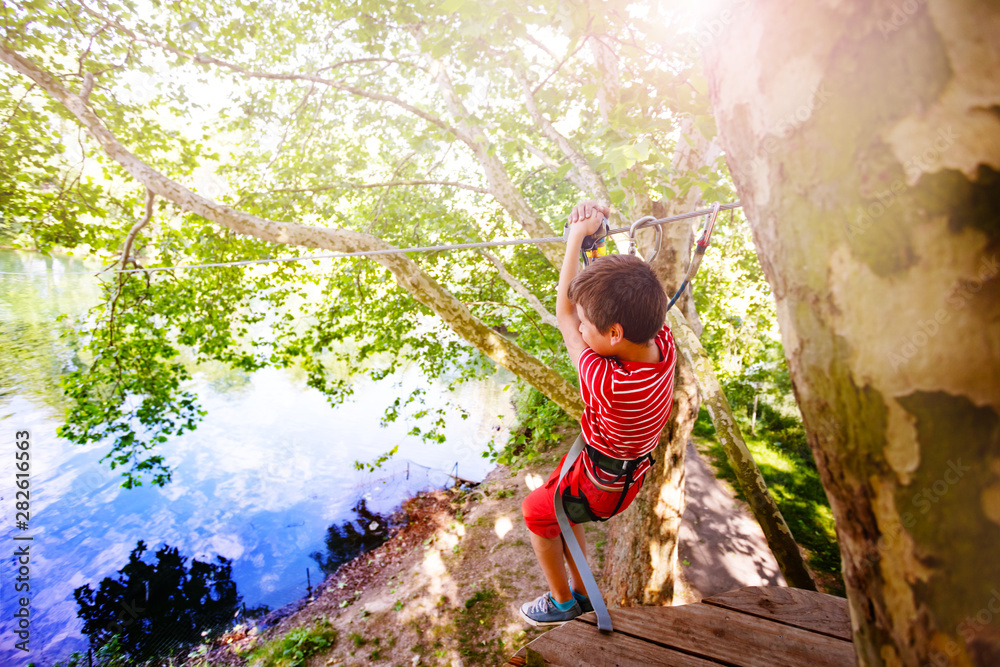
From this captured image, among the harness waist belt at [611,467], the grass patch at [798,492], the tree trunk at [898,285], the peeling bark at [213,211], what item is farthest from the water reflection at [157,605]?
the tree trunk at [898,285]

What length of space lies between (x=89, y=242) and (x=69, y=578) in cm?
849

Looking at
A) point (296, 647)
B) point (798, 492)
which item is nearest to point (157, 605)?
point (296, 647)

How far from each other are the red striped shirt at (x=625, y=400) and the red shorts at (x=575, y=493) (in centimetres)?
7

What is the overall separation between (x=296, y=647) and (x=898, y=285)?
28.0 ft

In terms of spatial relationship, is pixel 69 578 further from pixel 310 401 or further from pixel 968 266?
pixel 968 266

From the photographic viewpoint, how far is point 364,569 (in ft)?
30.0

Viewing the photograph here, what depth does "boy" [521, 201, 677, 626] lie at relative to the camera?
1.59 m

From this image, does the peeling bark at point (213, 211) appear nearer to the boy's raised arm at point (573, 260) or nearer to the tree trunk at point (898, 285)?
the boy's raised arm at point (573, 260)

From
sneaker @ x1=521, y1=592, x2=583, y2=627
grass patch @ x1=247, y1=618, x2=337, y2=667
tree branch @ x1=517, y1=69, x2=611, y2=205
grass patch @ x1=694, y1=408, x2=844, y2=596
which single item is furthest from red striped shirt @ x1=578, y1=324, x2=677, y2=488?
grass patch @ x1=247, y1=618, x2=337, y2=667

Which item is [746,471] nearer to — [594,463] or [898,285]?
[594,463]

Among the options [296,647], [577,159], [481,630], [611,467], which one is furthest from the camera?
[296,647]

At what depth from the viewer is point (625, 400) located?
1.69 meters

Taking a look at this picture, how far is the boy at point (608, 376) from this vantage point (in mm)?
1590

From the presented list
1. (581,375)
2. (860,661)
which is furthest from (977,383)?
(581,375)
